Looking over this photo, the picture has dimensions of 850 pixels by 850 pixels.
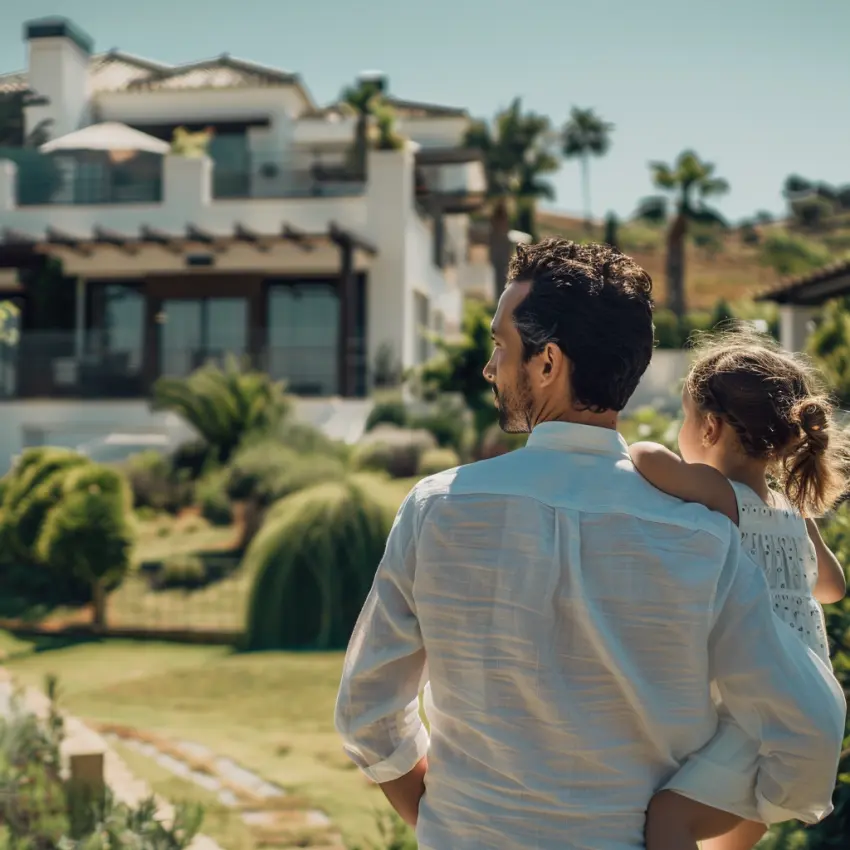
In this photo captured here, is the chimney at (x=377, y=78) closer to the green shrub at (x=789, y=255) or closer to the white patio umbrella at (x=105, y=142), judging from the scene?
the white patio umbrella at (x=105, y=142)

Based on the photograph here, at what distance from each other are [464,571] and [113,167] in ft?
80.1

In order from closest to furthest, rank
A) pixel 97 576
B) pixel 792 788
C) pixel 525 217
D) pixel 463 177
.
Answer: pixel 792 788
pixel 97 576
pixel 463 177
pixel 525 217

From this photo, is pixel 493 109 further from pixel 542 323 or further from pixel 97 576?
pixel 542 323

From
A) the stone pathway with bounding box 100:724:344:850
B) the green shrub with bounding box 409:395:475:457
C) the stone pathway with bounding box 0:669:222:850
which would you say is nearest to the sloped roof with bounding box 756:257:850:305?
the green shrub with bounding box 409:395:475:457

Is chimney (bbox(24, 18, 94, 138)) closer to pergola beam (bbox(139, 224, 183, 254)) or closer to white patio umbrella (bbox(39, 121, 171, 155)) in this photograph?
white patio umbrella (bbox(39, 121, 171, 155))

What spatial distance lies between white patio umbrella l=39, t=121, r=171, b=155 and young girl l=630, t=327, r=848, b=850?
22.2m

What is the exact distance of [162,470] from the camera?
19.2 metres

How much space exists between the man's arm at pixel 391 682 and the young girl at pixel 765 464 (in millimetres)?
443

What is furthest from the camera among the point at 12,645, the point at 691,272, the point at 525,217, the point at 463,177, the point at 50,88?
the point at 691,272

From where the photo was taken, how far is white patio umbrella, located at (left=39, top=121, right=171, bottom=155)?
76.3ft

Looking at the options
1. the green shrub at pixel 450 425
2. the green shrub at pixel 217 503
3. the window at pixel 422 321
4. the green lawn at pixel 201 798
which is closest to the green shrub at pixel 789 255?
the window at pixel 422 321

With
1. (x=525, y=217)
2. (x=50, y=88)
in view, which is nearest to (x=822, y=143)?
(x=50, y=88)

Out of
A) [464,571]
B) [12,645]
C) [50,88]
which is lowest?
[12,645]

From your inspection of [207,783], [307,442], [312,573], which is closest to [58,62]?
[307,442]
